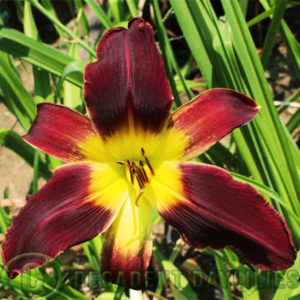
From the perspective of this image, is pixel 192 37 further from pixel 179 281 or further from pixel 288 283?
pixel 179 281

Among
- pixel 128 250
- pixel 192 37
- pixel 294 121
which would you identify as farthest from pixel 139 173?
pixel 294 121

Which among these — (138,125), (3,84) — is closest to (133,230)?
(138,125)

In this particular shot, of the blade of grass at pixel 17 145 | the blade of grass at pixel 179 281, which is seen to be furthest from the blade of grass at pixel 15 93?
the blade of grass at pixel 179 281

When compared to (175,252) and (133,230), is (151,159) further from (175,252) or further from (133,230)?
(175,252)

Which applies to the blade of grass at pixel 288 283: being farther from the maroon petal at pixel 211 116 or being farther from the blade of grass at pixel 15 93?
the blade of grass at pixel 15 93

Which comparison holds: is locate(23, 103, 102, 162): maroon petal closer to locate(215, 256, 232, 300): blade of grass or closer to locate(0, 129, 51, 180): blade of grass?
locate(0, 129, 51, 180): blade of grass

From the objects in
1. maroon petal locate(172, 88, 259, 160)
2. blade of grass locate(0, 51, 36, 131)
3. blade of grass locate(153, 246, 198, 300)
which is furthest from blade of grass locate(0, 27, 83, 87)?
blade of grass locate(153, 246, 198, 300)

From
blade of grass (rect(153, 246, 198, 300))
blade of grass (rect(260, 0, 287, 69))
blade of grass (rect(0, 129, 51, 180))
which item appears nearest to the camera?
blade of grass (rect(260, 0, 287, 69))

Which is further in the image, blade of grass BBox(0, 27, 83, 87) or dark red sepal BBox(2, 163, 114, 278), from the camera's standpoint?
blade of grass BBox(0, 27, 83, 87)
